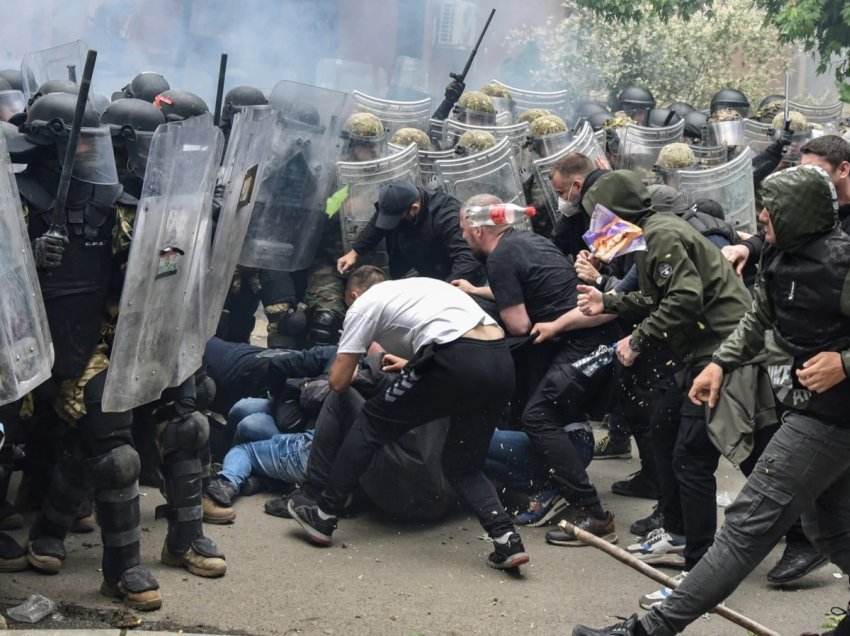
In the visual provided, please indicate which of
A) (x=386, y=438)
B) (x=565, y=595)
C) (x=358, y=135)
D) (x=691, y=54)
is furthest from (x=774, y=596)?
(x=691, y=54)

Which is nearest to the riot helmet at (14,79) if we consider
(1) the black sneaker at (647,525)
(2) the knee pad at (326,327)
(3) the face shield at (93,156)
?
(2) the knee pad at (326,327)

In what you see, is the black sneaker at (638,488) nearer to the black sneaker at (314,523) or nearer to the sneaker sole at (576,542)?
the sneaker sole at (576,542)

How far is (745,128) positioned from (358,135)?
4188 mm

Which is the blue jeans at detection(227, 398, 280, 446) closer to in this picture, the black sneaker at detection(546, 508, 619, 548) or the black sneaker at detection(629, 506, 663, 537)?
the black sneaker at detection(546, 508, 619, 548)

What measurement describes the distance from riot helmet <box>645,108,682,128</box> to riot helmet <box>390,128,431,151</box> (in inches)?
116

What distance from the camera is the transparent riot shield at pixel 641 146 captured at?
8359 mm

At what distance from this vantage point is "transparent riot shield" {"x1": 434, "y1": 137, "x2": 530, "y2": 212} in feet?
24.5

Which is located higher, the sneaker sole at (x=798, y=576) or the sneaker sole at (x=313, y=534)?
the sneaker sole at (x=798, y=576)

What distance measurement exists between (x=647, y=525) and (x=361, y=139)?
3288mm

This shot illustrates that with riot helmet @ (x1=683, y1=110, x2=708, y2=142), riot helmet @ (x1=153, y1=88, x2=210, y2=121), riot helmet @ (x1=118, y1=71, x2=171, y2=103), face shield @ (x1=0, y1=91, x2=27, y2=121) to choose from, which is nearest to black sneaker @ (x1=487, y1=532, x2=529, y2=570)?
riot helmet @ (x1=153, y1=88, x2=210, y2=121)

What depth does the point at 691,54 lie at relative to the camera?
1748 centimetres

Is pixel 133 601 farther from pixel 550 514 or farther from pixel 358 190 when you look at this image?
pixel 358 190

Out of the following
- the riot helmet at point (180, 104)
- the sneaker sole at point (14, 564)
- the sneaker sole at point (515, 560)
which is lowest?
the sneaker sole at point (14, 564)

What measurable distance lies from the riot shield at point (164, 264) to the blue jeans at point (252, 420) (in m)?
1.44
